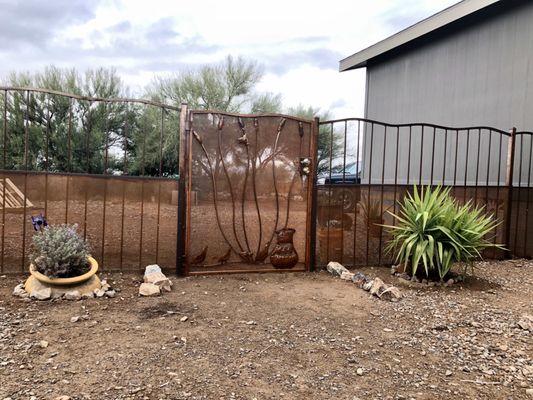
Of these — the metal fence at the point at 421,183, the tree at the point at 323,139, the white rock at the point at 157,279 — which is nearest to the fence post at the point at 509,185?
the metal fence at the point at 421,183

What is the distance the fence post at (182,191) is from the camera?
4.25 meters

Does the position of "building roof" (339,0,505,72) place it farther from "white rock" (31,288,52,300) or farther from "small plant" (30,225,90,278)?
"white rock" (31,288,52,300)

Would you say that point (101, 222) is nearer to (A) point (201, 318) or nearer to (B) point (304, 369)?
(A) point (201, 318)

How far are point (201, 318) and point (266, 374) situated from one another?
0.97 m

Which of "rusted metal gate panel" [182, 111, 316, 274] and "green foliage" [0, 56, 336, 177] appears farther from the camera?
"green foliage" [0, 56, 336, 177]

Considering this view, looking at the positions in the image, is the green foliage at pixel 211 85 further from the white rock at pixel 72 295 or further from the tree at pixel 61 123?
the white rock at pixel 72 295

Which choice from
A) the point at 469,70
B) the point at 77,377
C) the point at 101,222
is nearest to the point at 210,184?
the point at 101,222

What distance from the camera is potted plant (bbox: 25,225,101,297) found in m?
Result: 3.56

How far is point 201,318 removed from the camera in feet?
10.5

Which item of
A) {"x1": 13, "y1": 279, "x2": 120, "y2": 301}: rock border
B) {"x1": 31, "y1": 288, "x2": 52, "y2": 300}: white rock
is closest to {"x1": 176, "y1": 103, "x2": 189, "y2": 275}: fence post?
{"x1": 13, "y1": 279, "x2": 120, "y2": 301}: rock border

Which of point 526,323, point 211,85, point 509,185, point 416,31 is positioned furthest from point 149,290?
point 211,85

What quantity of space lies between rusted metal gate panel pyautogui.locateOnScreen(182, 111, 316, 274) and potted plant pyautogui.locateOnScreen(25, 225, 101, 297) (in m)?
1.03

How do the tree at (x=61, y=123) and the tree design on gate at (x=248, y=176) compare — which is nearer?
the tree design on gate at (x=248, y=176)

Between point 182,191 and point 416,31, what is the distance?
6125mm
